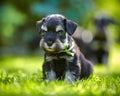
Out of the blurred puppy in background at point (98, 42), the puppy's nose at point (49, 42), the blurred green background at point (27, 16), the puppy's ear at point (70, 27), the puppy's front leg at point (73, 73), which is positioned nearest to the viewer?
the puppy's nose at point (49, 42)

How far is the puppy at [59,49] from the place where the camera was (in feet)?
28.3

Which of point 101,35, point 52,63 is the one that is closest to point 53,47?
point 52,63

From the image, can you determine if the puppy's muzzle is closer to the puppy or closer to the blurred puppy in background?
the puppy

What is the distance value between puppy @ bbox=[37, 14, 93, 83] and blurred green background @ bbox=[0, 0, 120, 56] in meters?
14.2

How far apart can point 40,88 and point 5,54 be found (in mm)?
15789

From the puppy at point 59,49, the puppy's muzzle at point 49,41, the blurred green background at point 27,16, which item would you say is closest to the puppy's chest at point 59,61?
the puppy at point 59,49

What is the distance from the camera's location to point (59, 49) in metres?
8.70

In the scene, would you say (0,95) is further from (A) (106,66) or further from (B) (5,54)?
(B) (5,54)

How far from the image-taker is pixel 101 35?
62.2 feet

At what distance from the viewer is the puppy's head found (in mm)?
8566

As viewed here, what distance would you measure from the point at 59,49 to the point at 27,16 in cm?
1661

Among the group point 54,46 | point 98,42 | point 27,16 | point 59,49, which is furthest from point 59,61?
point 27,16

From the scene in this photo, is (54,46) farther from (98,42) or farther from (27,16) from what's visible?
(27,16)

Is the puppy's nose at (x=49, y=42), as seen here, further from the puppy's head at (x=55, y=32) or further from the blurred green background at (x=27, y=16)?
the blurred green background at (x=27, y=16)
